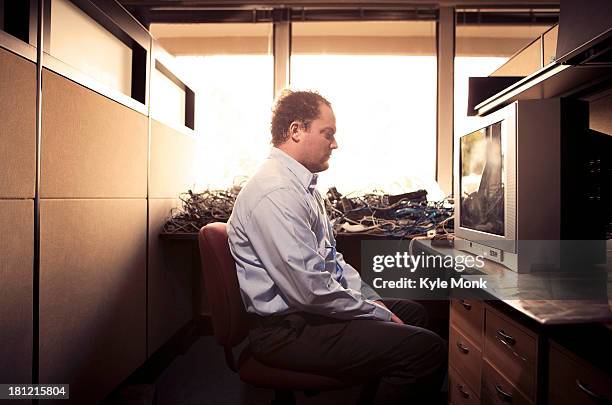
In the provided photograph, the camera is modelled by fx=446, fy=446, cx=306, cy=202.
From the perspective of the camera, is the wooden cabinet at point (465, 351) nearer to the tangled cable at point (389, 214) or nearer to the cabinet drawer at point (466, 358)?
the cabinet drawer at point (466, 358)

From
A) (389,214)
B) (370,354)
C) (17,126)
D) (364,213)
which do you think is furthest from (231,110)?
(370,354)

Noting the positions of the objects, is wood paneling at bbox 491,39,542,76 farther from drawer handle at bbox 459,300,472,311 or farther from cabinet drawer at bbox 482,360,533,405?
cabinet drawer at bbox 482,360,533,405

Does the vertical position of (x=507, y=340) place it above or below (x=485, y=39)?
below

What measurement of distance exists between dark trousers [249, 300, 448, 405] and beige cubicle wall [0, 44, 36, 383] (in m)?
0.74

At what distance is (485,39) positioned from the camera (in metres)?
3.36

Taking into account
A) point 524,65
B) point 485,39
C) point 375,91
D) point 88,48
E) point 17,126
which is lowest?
point 17,126

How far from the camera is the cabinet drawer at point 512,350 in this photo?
114 cm

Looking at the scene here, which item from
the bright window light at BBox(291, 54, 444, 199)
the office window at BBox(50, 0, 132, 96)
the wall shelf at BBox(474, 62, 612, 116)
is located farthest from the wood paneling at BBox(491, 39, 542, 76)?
the office window at BBox(50, 0, 132, 96)

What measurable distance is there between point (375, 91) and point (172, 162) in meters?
1.57

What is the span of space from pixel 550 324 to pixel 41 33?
1643mm

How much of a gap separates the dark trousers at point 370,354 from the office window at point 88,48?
1.29 meters

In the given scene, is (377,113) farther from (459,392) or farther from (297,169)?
(459,392)

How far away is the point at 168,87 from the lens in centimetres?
277

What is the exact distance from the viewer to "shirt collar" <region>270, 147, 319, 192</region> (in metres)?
1.56
